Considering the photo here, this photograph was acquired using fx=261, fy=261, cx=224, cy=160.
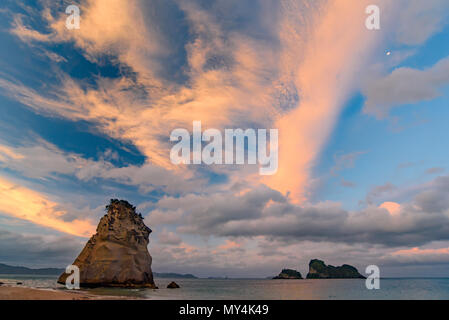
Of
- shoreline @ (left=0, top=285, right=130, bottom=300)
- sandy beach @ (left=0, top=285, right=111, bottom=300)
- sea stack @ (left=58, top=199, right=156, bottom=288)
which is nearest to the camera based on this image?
sandy beach @ (left=0, top=285, right=111, bottom=300)

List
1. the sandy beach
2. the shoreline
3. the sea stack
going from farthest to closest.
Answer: the sea stack → the shoreline → the sandy beach

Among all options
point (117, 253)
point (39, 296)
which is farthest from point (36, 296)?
point (117, 253)

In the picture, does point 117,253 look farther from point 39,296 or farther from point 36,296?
point 39,296

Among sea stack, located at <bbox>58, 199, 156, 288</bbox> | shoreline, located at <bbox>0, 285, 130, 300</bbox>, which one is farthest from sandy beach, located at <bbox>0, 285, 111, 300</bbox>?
sea stack, located at <bbox>58, 199, 156, 288</bbox>

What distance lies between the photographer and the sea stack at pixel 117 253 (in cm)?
6975

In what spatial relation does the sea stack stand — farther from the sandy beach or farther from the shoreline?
the sandy beach

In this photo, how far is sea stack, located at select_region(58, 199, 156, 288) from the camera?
6975cm

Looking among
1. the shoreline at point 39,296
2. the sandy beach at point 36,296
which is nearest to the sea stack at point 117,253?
the shoreline at point 39,296

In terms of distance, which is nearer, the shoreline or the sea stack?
the shoreline

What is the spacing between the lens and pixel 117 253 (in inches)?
2832

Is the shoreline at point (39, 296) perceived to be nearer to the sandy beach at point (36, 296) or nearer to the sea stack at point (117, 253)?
the sandy beach at point (36, 296)
